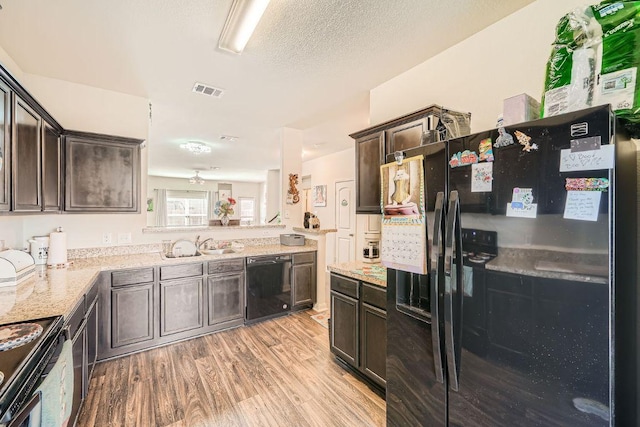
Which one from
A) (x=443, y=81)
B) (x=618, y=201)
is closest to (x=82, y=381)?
(x=618, y=201)

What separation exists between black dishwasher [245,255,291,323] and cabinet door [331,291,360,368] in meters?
1.21

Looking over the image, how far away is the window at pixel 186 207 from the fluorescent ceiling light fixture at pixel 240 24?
9152mm

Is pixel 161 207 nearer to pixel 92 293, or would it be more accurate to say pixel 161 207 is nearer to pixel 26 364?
pixel 92 293

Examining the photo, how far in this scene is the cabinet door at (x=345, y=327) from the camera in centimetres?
233

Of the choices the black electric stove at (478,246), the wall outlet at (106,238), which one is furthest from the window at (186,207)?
the black electric stove at (478,246)

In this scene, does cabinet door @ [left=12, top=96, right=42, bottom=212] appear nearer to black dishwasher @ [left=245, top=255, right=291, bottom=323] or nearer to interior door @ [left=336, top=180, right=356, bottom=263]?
black dishwasher @ [left=245, top=255, right=291, bottom=323]

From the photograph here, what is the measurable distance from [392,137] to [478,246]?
4.60 feet

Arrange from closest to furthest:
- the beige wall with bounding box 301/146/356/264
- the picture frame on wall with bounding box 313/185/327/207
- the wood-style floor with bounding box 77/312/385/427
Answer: the wood-style floor with bounding box 77/312/385/427 → the beige wall with bounding box 301/146/356/264 → the picture frame on wall with bounding box 313/185/327/207

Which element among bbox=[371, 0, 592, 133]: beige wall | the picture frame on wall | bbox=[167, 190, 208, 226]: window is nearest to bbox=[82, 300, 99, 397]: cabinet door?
bbox=[371, 0, 592, 133]: beige wall

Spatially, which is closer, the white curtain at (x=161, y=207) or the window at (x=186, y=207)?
the white curtain at (x=161, y=207)

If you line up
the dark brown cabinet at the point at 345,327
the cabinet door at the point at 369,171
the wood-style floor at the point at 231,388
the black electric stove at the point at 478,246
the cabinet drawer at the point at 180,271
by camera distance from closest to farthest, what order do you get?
1. the black electric stove at the point at 478,246
2. the wood-style floor at the point at 231,388
3. the dark brown cabinet at the point at 345,327
4. the cabinet door at the point at 369,171
5. the cabinet drawer at the point at 180,271

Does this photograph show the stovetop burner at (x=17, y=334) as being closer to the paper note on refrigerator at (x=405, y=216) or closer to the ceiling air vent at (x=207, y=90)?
the paper note on refrigerator at (x=405, y=216)

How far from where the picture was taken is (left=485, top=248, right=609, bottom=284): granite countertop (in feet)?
2.88

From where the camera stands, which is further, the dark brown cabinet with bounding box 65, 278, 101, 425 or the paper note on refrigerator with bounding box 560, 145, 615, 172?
the dark brown cabinet with bounding box 65, 278, 101, 425
